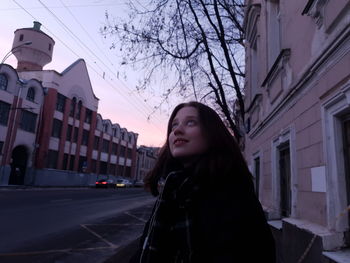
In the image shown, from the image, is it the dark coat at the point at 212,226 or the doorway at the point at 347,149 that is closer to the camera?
the dark coat at the point at 212,226

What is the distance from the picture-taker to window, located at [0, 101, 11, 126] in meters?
28.5

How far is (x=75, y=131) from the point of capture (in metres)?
41.3

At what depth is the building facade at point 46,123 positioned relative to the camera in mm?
29625

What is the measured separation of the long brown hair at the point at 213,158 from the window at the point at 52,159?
3684cm

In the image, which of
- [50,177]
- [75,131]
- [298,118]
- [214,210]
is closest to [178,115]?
[214,210]

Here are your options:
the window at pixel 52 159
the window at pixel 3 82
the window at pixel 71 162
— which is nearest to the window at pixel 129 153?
the window at pixel 71 162

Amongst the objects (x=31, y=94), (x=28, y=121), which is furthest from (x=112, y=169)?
(x=31, y=94)

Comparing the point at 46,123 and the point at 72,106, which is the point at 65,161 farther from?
the point at 72,106

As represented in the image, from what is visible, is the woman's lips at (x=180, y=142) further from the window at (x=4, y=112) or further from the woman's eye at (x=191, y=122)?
the window at (x=4, y=112)

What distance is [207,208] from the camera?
1201mm

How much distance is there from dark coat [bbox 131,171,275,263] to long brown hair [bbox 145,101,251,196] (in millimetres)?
71

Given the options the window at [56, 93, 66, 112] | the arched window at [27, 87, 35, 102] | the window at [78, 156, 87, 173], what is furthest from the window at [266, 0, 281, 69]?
the window at [78, 156, 87, 173]

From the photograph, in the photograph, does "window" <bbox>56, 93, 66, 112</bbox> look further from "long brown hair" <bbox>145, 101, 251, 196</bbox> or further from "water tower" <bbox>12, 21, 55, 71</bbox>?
"long brown hair" <bbox>145, 101, 251, 196</bbox>

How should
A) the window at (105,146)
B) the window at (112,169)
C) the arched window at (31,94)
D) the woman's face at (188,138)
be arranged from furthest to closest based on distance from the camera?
the window at (112,169) < the window at (105,146) < the arched window at (31,94) < the woman's face at (188,138)
